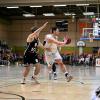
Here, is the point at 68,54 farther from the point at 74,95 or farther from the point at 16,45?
the point at 74,95

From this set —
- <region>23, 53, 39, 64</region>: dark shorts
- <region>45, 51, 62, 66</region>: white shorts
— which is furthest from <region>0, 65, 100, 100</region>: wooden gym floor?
<region>45, 51, 62, 66</region>: white shorts

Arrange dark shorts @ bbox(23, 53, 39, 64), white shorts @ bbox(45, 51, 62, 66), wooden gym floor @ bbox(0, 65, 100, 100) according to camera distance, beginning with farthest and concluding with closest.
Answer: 1. white shorts @ bbox(45, 51, 62, 66)
2. dark shorts @ bbox(23, 53, 39, 64)
3. wooden gym floor @ bbox(0, 65, 100, 100)

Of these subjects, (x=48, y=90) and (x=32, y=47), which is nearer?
(x=48, y=90)

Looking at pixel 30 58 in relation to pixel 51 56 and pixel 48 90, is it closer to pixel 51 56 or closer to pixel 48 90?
pixel 51 56

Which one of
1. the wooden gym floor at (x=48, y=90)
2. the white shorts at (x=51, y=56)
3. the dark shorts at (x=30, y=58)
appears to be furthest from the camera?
the white shorts at (x=51, y=56)

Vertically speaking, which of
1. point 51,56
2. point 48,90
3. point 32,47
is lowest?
point 48,90

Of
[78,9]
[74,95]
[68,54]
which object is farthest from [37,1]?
[74,95]

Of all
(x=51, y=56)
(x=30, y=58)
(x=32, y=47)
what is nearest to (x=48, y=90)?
(x=30, y=58)

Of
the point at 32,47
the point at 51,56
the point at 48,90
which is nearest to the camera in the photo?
the point at 48,90

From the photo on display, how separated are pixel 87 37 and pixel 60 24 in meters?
13.2

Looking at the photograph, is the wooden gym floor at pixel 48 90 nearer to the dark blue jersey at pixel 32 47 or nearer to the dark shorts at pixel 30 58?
the dark shorts at pixel 30 58

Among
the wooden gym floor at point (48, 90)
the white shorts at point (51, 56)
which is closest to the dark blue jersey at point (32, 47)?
the wooden gym floor at point (48, 90)

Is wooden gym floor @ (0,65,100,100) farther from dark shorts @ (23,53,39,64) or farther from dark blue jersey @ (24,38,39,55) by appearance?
dark blue jersey @ (24,38,39,55)

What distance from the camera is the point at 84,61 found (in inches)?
1533
